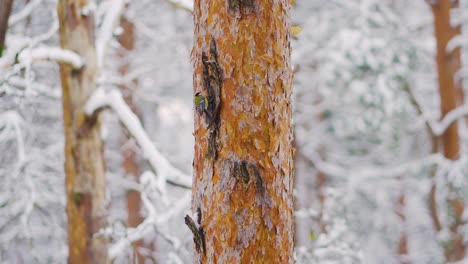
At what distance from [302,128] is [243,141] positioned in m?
9.13

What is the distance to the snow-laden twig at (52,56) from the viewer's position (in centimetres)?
365

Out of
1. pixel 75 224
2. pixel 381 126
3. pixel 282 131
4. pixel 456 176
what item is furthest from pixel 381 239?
pixel 282 131

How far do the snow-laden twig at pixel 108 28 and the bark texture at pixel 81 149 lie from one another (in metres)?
0.12

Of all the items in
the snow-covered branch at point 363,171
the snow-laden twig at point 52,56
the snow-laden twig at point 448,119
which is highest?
the snow-laden twig at point 52,56

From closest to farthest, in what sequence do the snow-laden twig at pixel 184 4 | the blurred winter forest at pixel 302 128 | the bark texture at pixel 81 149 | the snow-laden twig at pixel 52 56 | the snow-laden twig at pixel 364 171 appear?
the snow-laden twig at pixel 52 56, the snow-laden twig at pixel 184 4, the blurred winter forest at pixel 302 128, the bark texture at pixel 81 149, the snow-laden twig at pixel 364 171

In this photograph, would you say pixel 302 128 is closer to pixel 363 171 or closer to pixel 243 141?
pixel 363 171

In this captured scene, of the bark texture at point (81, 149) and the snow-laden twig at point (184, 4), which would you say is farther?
the bark texture at point (81, 149)

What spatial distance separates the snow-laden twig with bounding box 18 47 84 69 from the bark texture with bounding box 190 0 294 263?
2137 millimetres

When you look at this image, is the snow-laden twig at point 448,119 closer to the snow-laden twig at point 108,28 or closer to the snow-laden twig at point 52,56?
the snow-laden twig at point 108,28

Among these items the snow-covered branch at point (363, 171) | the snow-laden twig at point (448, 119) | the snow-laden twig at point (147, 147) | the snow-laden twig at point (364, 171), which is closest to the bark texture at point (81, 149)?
the snow-laden twig at point (147, 147)

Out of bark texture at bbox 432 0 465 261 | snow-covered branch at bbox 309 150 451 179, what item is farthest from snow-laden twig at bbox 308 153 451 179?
bark texture at bbox 432 0 465 261

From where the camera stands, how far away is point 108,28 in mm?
4895

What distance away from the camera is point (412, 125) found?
10203 millimetres

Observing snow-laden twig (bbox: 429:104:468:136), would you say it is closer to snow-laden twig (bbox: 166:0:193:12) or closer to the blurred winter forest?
the blurred winter forest
